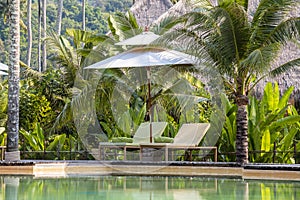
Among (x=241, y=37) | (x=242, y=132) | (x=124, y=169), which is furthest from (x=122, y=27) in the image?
(x=242, y=132)

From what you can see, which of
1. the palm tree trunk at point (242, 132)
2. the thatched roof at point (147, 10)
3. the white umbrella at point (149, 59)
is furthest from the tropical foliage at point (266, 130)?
the thatched roof at point (147, 10)

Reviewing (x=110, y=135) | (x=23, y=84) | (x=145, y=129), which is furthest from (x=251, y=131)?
(x=23, y=84)

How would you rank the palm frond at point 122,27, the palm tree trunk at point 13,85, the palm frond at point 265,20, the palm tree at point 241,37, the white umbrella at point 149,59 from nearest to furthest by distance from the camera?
the palm tree at point 241,37 < the palm frond at point 265,20 < the white umbrella at point 149,59 < the palm tree trunk at point 13,85 < the palm frond at point 122,27

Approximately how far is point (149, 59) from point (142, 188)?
4.11 metres

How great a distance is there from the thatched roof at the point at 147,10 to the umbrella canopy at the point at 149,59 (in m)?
9.79

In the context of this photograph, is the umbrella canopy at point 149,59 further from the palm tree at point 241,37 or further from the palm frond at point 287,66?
the palm frond at point 287,66

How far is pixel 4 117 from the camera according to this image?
18.3 metres

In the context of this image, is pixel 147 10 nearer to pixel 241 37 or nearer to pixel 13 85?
pixel 13 85

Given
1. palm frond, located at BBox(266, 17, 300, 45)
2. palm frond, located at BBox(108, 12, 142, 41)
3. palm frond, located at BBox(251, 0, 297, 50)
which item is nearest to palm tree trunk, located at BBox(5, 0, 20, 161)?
palm frond, located at BBox(108, 12, 142, 41)

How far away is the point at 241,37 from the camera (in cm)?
1286

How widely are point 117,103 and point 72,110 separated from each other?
4.22ft

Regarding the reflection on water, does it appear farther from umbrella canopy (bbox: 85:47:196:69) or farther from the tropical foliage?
umbrella canopy (bbox: 85:47:196:69)

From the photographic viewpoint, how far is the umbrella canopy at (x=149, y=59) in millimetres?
13977

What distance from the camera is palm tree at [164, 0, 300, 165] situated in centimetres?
1255
